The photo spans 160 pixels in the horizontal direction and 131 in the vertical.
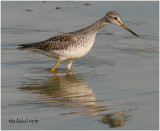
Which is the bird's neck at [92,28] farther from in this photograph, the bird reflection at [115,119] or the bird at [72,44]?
the bird reflection at [115,119]

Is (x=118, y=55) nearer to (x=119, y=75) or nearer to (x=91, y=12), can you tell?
(x=119, y=75)

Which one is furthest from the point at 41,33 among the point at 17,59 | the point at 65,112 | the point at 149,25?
the point at 65,112

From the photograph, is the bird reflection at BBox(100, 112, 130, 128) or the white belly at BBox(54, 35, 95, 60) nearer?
the bird reflection at BBox(100, 112, 130, 128)

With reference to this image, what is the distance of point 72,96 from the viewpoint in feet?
32.9

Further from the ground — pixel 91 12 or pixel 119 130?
pixel 91 12

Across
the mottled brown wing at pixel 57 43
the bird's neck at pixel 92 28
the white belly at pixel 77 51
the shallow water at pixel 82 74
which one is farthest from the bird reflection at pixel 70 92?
the bird's neck at pixel 92 28

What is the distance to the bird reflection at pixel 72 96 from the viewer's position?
29.0 feet

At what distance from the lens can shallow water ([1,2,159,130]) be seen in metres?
8.74

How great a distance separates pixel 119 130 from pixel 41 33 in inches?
316

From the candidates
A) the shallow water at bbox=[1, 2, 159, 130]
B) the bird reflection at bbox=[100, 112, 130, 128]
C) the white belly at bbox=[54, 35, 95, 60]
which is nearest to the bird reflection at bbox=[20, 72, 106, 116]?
the shallow water at bbox=[1, 2, 159, 130]

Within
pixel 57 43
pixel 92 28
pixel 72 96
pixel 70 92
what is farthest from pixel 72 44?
pixel 72 96

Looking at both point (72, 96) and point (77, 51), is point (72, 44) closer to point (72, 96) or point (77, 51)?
point (77, 51)

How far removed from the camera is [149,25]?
52.5 ft

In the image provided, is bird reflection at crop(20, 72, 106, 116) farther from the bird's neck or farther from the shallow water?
the bird's neck
